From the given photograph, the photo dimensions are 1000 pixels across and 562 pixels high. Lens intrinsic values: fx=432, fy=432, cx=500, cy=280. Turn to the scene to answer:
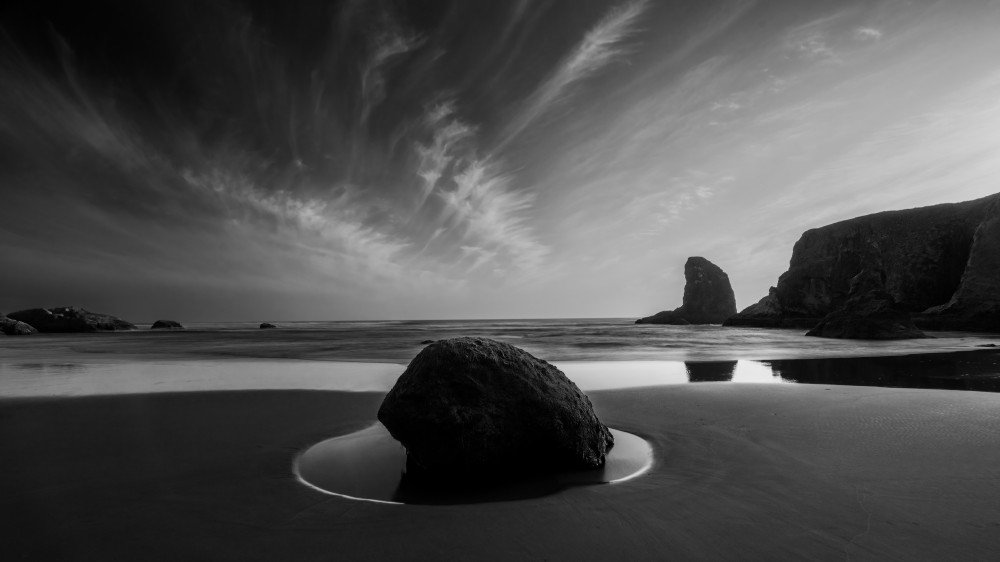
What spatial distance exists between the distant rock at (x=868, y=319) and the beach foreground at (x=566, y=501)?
73.8 ft

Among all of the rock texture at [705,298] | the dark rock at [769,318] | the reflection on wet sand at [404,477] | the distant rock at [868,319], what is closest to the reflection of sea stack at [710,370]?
the reflection on wet sand at [404,477]

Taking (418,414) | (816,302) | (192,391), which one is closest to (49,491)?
(418,414)

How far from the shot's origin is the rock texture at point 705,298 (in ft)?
236

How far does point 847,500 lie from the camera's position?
10.1 ft

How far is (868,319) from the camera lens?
23953 millimetres

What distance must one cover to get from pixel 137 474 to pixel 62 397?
5.79 meters

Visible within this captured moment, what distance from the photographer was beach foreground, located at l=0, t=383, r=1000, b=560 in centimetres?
251

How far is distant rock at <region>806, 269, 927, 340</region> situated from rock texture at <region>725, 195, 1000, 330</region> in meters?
1.50

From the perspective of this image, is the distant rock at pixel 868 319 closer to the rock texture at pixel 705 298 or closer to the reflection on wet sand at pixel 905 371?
the reflection on wet sand at pixel 905 371

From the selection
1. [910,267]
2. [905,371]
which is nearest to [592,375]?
[905,371]

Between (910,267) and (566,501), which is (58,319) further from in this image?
(910,267)

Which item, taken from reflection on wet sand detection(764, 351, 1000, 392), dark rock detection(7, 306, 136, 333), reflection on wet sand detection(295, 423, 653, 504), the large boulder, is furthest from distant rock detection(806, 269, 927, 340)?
dark rock detection(7, 306, 136, 333)

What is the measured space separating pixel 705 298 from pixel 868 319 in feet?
169

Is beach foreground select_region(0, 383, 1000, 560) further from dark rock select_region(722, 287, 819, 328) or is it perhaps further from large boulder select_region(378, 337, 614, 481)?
dark rock select_region(722, 287, 819, 328)
